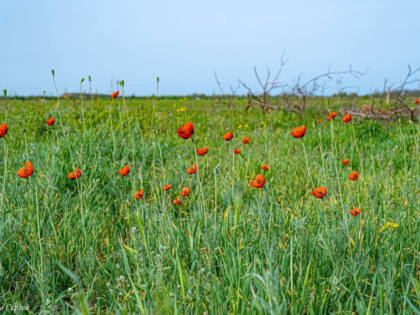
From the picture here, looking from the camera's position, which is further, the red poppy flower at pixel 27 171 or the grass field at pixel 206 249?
the red poppy flower at pixel 27 171

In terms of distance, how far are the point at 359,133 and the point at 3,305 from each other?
5975mm

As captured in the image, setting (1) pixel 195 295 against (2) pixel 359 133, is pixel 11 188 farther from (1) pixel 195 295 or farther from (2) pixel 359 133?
(2) pixel 359 133

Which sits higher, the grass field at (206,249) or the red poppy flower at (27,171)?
the red poppy flower at (27,171)

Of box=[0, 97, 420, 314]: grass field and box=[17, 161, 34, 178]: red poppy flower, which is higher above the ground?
box=[17, 161, 34, 178]: red poppy flower

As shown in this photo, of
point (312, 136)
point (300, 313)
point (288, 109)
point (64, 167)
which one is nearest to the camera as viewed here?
point (300, 313)

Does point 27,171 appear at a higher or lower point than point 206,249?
higher

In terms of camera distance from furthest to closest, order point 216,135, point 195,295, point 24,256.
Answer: point 216,135
point 24,256
point 195,295

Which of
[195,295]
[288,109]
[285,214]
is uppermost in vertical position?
[288,109]

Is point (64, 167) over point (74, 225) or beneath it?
over

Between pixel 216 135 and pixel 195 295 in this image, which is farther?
pixel 216 135

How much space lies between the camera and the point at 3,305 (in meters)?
1.85

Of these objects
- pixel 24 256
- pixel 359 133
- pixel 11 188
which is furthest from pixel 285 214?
pixel 359 133

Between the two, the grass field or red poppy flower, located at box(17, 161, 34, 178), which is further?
red poppy flower, located at box(17, 161, 34, 178)

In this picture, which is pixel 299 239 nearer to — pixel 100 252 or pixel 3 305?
pixel 100 252
